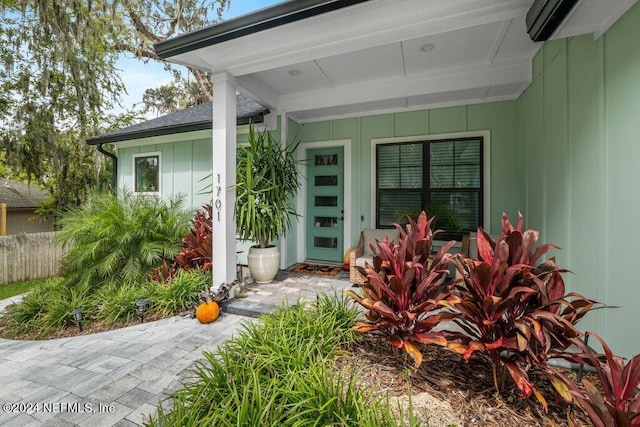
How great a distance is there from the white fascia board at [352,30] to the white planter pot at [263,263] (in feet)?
8.20

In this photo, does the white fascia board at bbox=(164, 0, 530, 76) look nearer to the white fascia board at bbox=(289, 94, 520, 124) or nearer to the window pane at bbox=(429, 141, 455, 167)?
the white fascia board at bbox=(289, 94, 520, 124)

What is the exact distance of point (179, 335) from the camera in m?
2.78

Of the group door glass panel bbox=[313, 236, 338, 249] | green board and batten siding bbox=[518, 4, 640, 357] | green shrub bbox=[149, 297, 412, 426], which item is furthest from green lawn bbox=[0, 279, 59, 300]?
green board and batten siding bbox=[518, 4, 640, 357]

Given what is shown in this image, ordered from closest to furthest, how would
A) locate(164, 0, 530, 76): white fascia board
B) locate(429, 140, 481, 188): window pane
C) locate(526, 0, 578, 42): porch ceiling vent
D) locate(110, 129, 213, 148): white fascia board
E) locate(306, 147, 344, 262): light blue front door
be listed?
locate(526, 0, 578, 42): porch ceiling vent, locate(164, 0, 530, 76): white fascia board, locate(429, 140, 481, 188): window pane, locate(306, 147, 344, 262): light blue front door, locate(110, 129, 213, 148): white fascia board

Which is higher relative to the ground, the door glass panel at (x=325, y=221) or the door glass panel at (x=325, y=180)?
the door glass panel at (x=325, y=180)

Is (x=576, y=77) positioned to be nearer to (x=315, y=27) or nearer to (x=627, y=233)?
(x=627, y=233)

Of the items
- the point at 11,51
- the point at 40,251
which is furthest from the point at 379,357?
the point at 11,51

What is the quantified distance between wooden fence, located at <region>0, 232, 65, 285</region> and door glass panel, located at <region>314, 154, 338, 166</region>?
19.8ft

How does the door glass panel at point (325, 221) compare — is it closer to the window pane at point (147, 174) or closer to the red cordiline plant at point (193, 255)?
the red cordiline plant at point (193, 255)

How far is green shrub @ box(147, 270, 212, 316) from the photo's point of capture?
337 centimetres

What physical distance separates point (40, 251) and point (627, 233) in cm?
1038

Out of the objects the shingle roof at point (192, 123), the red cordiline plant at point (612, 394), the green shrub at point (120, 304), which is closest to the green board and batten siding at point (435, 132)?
the shingle roof at point (192, 123)

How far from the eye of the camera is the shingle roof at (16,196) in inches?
457

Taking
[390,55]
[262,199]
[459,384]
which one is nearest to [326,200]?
[262,199]
